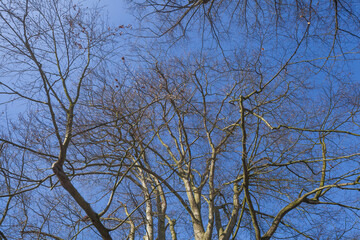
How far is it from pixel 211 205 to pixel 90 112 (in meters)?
3.12

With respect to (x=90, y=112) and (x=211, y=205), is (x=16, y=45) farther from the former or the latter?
(x=211, y=205)

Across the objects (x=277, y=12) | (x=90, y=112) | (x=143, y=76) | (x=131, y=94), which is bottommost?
(x=277, y=12)

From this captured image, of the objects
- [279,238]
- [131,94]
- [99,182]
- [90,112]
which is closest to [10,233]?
[99,182]

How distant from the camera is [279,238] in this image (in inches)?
218

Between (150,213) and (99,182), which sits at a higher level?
(99,182)

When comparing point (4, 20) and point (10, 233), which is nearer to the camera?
point (4, 20)

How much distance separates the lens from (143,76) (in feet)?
16.6

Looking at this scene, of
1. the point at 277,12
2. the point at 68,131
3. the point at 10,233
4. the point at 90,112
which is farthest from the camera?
the point at 10,233

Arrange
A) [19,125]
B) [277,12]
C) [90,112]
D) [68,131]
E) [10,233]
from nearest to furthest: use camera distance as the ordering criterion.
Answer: [277,12] → [68,131] → [90,112] → [19,125] → [10,233]

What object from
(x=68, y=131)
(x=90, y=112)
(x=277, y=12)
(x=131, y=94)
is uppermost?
(x=131, y=94)

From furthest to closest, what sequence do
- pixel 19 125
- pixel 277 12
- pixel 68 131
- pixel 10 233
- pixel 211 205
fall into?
pixel 211 205, pixel 10 233, pixel 19 125, pixel 68 131, pixel 277 12

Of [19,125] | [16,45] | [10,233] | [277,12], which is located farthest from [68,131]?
[10,233]

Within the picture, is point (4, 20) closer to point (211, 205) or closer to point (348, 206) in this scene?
point (211, 205)

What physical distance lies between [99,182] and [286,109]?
4168mm
